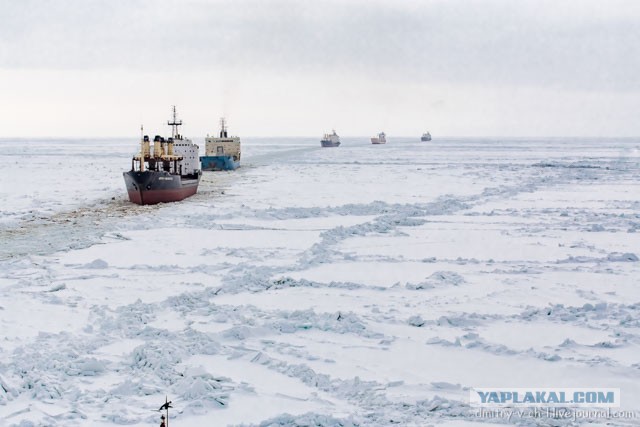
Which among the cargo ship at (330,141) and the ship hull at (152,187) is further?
the cargo ship at (330,141)

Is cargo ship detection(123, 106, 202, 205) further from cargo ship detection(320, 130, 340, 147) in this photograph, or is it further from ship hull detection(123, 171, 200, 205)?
cargo ship detection(320, 130, 340, 147)

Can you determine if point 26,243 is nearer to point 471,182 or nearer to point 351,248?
point 351,248

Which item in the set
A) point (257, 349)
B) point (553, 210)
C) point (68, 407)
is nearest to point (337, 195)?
point (553, 210)

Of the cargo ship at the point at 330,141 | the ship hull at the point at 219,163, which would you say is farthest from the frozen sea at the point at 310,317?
the cargo ship at the point at 330,141
